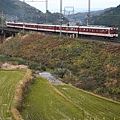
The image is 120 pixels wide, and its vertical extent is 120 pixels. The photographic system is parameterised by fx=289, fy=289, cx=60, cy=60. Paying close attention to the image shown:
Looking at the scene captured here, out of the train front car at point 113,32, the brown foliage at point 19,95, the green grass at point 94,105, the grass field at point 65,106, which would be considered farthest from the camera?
the train front car at point 113,32

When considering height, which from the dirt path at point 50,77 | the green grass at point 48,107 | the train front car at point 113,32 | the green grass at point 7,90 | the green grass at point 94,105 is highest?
the train front car at point 113,32

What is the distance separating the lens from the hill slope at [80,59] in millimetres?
18422

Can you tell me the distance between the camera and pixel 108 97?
1614cm

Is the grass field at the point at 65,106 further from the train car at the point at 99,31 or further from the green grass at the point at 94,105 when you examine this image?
the train car at the point at 99,31

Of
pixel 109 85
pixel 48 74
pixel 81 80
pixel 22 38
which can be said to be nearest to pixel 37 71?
pixel 48 74

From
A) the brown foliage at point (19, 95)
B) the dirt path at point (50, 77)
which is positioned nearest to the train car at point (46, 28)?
the dirt path at point (50, 77)

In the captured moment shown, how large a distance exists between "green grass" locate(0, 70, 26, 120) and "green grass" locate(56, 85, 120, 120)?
10.0 ft

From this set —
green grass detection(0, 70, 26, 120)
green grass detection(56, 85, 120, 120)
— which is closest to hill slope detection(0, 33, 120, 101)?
green grass detection(56, 85, 120, 120)

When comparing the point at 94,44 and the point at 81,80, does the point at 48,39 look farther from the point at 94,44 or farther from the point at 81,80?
the point at 81,80

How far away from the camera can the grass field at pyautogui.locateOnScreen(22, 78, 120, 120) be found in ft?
40.5

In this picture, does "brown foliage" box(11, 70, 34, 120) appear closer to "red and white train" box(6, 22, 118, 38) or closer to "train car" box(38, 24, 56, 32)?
"red and white train" box(6, 22, 118, 38)

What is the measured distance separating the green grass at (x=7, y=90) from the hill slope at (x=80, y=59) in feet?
12.8

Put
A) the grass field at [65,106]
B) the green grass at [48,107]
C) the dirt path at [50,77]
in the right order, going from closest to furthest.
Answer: the green grass at [48,107]
the grass field at [65,106]
the dirt path at [50,77]

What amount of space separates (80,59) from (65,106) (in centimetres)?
1083
